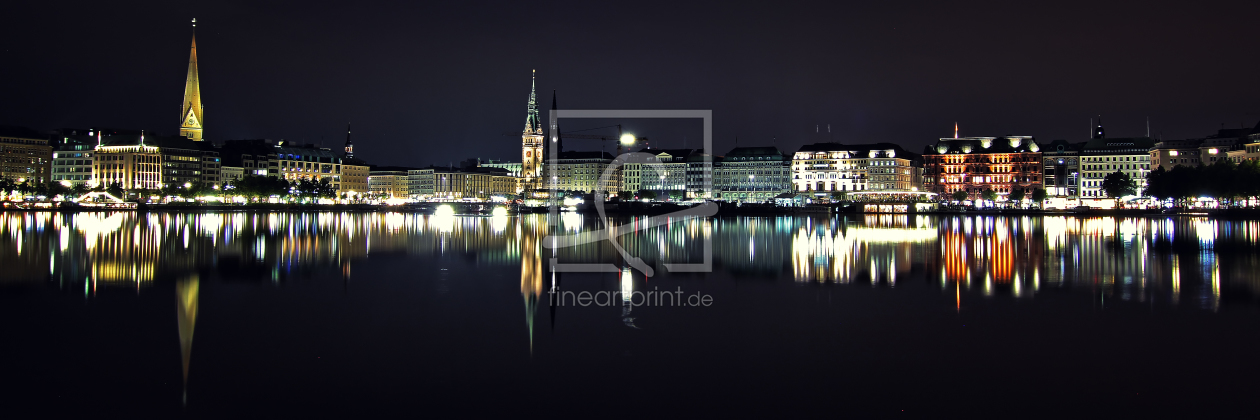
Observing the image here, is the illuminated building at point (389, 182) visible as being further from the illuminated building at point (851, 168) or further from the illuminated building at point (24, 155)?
the illuminated building at point (851, 168)

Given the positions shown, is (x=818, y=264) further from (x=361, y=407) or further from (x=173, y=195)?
(x=173, y=195)

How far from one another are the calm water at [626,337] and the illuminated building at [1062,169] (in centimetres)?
8507

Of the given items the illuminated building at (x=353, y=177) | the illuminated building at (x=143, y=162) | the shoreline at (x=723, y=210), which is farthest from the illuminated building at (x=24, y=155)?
the illuminated building at (x=353, y=177)

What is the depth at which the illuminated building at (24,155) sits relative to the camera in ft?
320

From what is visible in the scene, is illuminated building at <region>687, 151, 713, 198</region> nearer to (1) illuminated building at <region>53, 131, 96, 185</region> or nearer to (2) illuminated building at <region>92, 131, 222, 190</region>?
(2) illuminated building at <region>92, 131, 222, 190</region>

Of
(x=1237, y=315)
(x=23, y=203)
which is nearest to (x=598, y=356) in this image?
(x=1237, y=315)

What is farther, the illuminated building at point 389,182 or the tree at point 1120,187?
the illuminated building at point 389,182

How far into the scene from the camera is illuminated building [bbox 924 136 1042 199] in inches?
4045

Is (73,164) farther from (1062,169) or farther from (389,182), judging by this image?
(1062,169)

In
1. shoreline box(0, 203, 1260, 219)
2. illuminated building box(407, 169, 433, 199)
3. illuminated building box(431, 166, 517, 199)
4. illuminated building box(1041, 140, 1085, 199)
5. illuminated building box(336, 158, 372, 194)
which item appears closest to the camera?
shoreline box(0, 203, 1260, 219)

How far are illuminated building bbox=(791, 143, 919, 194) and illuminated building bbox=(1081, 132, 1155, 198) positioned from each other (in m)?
22.3

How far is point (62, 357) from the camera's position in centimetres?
1061

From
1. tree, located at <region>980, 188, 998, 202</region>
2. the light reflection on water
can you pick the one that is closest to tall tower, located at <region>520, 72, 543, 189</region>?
tree, located at <region>980, 188, 998, 202</region>

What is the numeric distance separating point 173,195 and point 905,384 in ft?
344
